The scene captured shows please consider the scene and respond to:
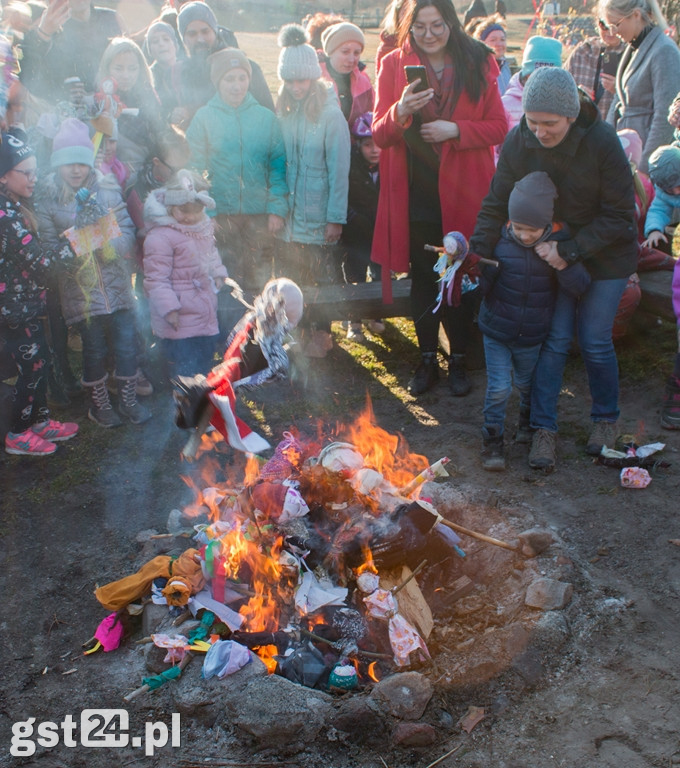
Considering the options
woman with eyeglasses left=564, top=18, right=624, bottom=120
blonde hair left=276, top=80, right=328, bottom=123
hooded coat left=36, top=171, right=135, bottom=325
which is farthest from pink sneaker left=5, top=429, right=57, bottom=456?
woman with eyeglasses left=564, top=18, right=624, bottom=120

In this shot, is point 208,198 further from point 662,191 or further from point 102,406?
point 662,191

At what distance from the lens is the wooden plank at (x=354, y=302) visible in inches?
258

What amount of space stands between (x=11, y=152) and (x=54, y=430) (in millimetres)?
1959

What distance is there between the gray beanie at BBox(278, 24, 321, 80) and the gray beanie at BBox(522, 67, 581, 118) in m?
2.17

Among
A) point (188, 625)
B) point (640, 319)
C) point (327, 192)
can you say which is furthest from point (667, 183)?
point (188, 625)

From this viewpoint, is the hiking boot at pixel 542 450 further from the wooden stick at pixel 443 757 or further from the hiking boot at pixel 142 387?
the hiking boot at pixel 142 387

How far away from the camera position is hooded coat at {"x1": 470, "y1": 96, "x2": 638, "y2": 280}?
14.4 feet

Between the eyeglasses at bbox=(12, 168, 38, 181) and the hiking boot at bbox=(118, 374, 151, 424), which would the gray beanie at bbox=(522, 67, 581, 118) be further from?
the hiking boot at bbox=(118, 374, 151, 424)

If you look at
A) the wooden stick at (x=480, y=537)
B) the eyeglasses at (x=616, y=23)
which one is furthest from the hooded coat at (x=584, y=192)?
the eyeglasses at (x=616, y=23)

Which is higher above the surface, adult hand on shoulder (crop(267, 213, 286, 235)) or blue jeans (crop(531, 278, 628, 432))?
A: adult hand on shoulder (crop(267, 213, 286, 235))

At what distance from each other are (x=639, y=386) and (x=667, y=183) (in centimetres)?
149

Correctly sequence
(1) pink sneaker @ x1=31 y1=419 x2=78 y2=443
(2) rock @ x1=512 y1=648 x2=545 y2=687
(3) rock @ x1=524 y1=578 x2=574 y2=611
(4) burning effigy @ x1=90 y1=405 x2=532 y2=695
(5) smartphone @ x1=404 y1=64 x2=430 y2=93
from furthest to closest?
1. (1) pink sneaker @ x1=31 y1=419 x2=78 y2=443
2. (5) smartphone @ x1=404 y1=64 x2=430 y2=93
3. (3) rock @ x1=524 y1=578 x2=574 y2=611
4. (4) burning effigy @ x1=90 y1=405 x2=532 y2=695
5. (2) rock @ x1=512 y1=648 x2=545 y2=687

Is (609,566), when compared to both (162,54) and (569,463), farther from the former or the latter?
(162,54)

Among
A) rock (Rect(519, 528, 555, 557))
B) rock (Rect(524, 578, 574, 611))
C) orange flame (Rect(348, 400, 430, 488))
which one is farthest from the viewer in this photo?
orange flame (Rect(348, 400, 430, 488))
